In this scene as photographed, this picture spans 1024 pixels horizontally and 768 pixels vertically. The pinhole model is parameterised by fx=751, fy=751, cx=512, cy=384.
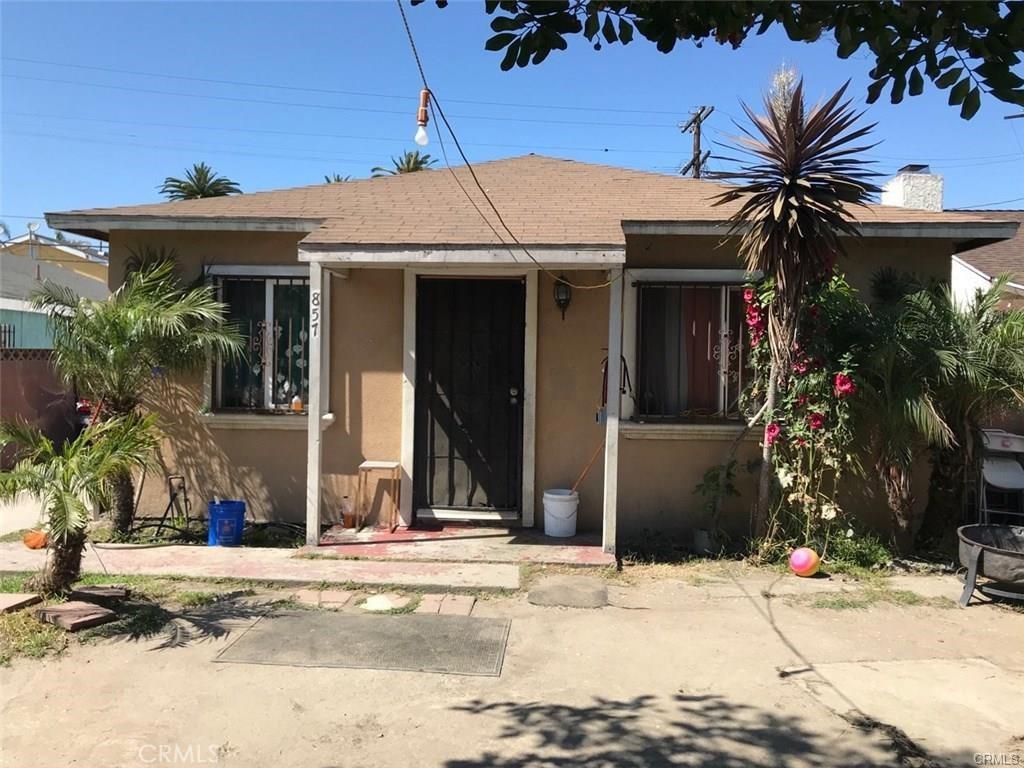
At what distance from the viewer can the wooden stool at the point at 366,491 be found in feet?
24.5

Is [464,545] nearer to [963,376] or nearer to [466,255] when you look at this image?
[466,255]

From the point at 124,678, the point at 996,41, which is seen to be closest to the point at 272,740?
the point at 124,678

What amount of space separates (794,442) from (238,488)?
5443 mm

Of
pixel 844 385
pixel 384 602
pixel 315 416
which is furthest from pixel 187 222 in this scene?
pixel 844 385

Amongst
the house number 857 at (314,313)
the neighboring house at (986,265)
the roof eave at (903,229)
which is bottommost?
the house number 857 at (314,313)

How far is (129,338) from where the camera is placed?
682 centimetres

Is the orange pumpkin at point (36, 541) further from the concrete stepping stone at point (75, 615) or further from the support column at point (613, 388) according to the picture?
the support column at point (613, 388)

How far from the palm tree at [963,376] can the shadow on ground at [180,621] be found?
5700mm

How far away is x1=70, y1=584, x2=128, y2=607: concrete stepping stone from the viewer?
201 inches

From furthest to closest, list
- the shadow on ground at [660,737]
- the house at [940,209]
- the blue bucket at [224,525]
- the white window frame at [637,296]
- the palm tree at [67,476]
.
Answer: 1. the house at [940,209]
2. the white window frame at [637,296]
3. the blue bucket at [224,525]
4. the palm tree at [67,476]
5. the shadow on ground at [660,737]

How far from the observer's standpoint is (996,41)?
8.68 ft

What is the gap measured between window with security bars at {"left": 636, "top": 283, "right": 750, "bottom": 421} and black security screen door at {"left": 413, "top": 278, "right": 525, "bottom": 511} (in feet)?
4.20

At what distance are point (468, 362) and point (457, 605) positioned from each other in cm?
283

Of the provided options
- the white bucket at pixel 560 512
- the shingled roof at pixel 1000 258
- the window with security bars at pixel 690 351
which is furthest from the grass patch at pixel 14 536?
the shingled roof at pixel 1000 258
